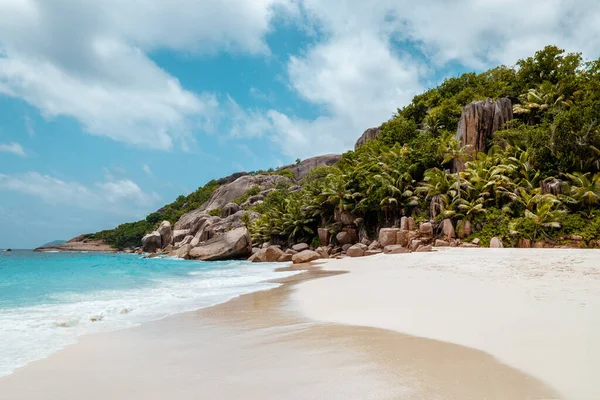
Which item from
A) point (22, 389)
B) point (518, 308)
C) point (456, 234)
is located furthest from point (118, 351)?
point (456, 234)

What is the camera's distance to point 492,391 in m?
2.82

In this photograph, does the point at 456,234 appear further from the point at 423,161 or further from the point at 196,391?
the point at 196,391

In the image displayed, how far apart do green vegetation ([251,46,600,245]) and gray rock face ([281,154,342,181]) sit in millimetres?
42382

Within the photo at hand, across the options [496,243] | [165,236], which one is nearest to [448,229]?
[496,243]

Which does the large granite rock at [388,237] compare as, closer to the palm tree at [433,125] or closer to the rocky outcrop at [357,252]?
the rocky outcrop at [357,252]

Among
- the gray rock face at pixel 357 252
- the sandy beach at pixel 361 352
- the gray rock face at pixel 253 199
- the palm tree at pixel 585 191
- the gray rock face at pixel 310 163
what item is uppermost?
the gray rock face at pixel 310 163

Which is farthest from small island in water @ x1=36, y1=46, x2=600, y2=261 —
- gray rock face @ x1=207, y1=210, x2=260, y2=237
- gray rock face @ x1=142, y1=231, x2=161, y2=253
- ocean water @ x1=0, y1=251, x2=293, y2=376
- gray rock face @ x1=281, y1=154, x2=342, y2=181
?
gray rock face @ x1=281, y1=154, x2=342, y2=181

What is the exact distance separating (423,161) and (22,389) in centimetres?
2612

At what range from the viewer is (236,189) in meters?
67.8

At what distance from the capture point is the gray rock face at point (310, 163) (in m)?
79.6

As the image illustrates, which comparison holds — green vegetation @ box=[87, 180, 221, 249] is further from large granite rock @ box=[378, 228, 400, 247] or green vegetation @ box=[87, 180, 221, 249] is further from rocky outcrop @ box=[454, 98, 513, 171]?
rocky outcrop @ box=[454, 98, 513, 171]

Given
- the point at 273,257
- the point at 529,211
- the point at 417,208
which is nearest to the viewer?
the point at 529,211

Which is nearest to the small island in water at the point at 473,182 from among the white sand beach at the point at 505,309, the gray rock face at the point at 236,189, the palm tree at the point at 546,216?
the palm tree at the point at 546,216

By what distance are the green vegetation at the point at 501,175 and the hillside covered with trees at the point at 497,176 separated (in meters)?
0.07
